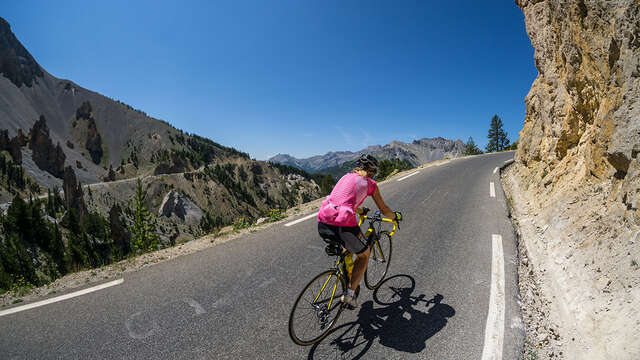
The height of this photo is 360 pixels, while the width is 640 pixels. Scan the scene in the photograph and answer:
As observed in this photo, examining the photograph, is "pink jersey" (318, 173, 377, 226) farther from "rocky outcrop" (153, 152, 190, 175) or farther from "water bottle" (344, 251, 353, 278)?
"rocky outcrop" (153, 152, 190, 175)

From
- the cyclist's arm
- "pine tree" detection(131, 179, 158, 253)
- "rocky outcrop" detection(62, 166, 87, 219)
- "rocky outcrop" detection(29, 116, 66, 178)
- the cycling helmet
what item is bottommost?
"pine tree" detection(131, 179, 158, 253)

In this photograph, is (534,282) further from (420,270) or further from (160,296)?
(160,296)

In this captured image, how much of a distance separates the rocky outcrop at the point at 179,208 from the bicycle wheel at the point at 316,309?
454 feet

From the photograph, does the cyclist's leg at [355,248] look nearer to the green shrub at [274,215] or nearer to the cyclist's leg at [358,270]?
the cyclist's leg at [358,270]

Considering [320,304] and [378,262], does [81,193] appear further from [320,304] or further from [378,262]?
[320,304]

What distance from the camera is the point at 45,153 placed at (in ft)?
486

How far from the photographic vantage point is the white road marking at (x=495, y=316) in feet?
10.8

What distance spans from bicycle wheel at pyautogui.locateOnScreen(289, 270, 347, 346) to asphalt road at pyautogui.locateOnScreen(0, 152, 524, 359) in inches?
5.9

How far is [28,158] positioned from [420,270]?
8151 inches

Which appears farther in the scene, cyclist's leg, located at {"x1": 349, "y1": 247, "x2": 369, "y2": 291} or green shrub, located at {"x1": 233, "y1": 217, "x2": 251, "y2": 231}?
green shrub, located at {"x1": 233, "y1": 217, "x2": 251, "y2": 231}

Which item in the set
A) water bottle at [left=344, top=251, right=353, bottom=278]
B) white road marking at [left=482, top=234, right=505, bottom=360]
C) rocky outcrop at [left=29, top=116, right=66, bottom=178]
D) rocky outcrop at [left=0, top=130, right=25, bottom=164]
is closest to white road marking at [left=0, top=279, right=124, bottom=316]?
water bottle at [left=344, top=251, right=353, bottom=278]

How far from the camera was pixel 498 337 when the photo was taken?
138 inches

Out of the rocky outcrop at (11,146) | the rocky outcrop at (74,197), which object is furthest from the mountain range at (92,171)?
the rocky outcrop at (74,197)

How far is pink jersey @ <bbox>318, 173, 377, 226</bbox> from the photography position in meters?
3.67
